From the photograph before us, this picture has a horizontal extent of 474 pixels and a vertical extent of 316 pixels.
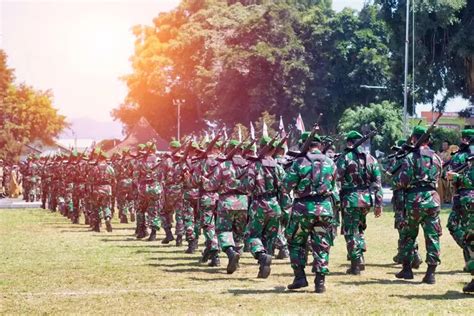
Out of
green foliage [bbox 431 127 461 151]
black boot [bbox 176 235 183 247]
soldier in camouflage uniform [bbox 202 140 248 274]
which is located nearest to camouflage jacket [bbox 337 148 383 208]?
soldier in camouflage uniform [bbox 202 140 248 274]

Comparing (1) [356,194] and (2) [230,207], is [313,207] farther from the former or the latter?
(2) [230,207]

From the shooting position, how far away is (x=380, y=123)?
51.1 meters

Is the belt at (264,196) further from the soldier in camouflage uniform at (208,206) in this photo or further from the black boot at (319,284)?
→ the black boot at (319,284)

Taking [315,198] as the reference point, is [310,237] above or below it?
below

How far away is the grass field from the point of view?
12297mm

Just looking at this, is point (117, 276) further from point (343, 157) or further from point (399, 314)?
point (399, 314)

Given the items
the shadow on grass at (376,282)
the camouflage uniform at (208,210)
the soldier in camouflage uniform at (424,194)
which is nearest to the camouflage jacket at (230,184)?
the camouflage uniform at (208,210)

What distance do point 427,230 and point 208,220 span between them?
459 cm

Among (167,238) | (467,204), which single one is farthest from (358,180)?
(167,238)

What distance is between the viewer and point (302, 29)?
205ft

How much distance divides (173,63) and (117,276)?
54.7m

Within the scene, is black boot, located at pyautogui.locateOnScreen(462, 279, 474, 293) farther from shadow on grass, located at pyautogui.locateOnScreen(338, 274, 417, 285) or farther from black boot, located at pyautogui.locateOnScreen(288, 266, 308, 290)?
black boot, located at pyautogui.locateOnScreen(288, 266, 308, 290)

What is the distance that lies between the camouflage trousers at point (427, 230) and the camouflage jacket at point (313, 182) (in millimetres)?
1650

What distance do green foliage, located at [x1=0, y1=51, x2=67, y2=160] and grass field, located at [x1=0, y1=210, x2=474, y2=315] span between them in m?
57.2
